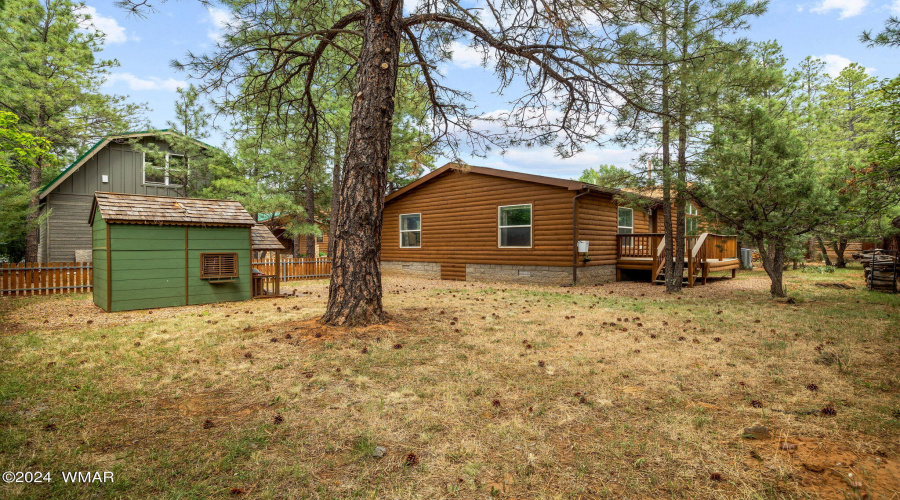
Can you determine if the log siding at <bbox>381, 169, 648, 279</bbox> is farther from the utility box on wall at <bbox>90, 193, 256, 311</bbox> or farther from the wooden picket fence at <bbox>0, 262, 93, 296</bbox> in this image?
the wooden picket fence at <bbox>0, 262, 93, 296</bbox>

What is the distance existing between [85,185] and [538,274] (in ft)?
58.7

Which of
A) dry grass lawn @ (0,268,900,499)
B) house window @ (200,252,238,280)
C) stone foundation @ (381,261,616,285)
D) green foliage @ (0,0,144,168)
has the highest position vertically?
green foliage @ (0,0,144,168)

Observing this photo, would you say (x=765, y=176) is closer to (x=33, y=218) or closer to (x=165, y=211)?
(x=165, y=211)

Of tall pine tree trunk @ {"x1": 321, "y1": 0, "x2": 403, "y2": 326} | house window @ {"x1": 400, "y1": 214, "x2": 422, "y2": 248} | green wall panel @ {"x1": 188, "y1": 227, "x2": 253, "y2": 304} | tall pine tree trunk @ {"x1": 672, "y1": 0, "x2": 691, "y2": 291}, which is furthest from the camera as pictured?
house window @ {"x1": 400, "y1": 214, "x2": 422, "y2": 248}

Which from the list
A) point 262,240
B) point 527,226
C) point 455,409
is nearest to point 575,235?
point 527,226

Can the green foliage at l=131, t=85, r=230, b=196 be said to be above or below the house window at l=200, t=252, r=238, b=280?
→ above

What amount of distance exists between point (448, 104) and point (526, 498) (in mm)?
7260

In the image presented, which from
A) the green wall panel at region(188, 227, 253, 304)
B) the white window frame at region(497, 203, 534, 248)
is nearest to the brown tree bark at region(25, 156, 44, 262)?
the green wall panel at region(188, 227, 253, 304)

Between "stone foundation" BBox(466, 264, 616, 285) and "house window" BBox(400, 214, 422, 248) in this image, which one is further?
"house window" BBox(400, 214, 422, 248)

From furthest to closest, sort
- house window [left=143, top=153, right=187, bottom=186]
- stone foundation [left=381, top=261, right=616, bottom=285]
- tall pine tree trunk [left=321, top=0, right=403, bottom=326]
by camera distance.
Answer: house window [left=143, top=153, right=187, bottom=186]
stone foundation [left=381, top=261, right=616, bottom=285]
tall pine tree trunk [left=321, top=0, right=403, bottom=326]

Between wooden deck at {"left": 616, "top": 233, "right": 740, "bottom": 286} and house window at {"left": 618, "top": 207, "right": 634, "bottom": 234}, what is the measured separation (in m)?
0.66

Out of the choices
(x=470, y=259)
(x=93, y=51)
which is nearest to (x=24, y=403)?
(x=470, y=259)

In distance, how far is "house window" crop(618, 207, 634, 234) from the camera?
51.3ft

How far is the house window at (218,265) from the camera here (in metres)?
9.19
